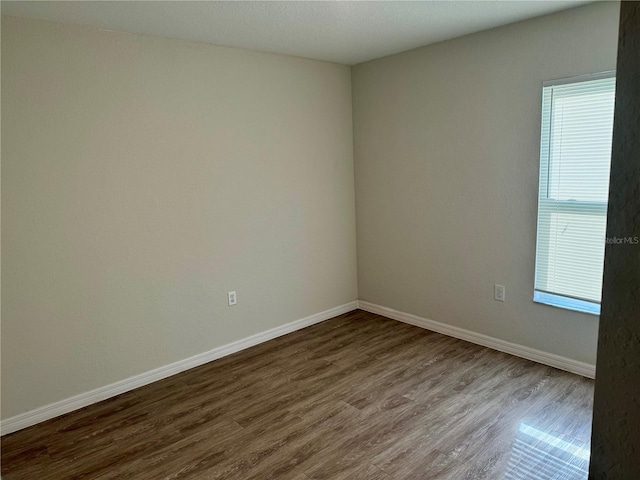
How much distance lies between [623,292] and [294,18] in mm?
2567

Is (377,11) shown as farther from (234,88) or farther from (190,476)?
(190,476)

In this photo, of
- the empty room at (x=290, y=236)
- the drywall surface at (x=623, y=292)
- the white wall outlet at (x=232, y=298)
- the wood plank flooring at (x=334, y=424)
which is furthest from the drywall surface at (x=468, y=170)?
the drywall surface at (x=623, y=292)

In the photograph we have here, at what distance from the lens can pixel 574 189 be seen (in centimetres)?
280

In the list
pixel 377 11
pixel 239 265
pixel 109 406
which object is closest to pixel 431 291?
pixel 239 265

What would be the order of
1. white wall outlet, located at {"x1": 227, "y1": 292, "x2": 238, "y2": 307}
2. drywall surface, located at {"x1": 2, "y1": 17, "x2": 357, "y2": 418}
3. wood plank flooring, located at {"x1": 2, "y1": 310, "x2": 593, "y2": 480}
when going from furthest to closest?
white wall outlet, located at {"x1": 227, "y1": 292, "x2": 238, "y2": 307}
drywall surface, located at {"x1": 2, "y1": 17, "x2": 357, "y2": 418}
wood plank flooring, located at {"x1": 2, "y1": 310, "x2": 593, "y2": 480}

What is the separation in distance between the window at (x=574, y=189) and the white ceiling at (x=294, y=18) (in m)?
0.56

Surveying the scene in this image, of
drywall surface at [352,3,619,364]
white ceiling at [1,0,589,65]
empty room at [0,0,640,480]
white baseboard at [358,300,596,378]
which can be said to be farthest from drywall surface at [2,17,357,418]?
white baseboard at [358,300,596,378]

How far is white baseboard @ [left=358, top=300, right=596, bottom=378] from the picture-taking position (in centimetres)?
292

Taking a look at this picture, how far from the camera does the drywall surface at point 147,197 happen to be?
2504 millimetres

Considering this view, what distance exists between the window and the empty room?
0.01 metres

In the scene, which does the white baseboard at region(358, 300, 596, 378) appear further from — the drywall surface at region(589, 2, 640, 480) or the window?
the drywall surface at region(589, 2, 640, 480)

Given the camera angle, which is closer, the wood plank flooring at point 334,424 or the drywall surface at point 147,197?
the wood plank flooring at point 334,424

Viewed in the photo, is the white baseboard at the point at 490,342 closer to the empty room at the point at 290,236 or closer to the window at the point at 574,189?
the empty room at the point at 290,236

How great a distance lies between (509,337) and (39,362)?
3.19 m
